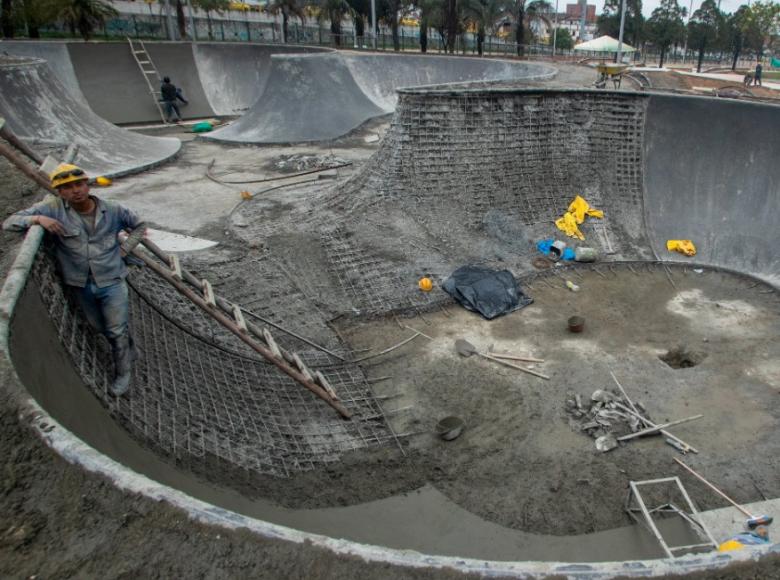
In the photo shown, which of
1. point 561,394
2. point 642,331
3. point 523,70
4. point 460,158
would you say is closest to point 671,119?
point 460,158

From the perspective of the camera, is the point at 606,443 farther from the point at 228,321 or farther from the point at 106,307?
the point at 106,307

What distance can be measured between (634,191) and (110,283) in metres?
10.8

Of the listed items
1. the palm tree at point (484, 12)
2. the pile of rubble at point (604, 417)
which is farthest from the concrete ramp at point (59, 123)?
the palm tree at point (484, 12)

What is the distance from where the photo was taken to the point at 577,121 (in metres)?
11.9

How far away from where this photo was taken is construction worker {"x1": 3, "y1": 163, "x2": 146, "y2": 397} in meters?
4.21

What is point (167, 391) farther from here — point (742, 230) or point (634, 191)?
point (742, 230)

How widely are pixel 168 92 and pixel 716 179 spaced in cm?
1991

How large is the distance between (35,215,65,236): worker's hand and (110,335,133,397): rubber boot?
1070 millimetres

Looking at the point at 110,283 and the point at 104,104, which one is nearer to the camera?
the point at 110,283

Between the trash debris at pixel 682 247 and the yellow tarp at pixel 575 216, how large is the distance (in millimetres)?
1498

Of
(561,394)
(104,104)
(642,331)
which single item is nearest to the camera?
(561,394)

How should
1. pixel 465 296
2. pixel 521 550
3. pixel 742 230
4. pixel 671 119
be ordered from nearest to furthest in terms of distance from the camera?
pixel 521 550
pixel 465 296
pixel 742 230
pixel 671 119

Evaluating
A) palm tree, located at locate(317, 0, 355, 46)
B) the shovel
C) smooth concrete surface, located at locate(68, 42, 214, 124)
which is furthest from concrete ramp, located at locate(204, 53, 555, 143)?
palm tree, located at locate(317, 0, 355, 46)

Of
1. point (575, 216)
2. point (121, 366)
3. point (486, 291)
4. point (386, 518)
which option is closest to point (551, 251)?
point (575, 216)
